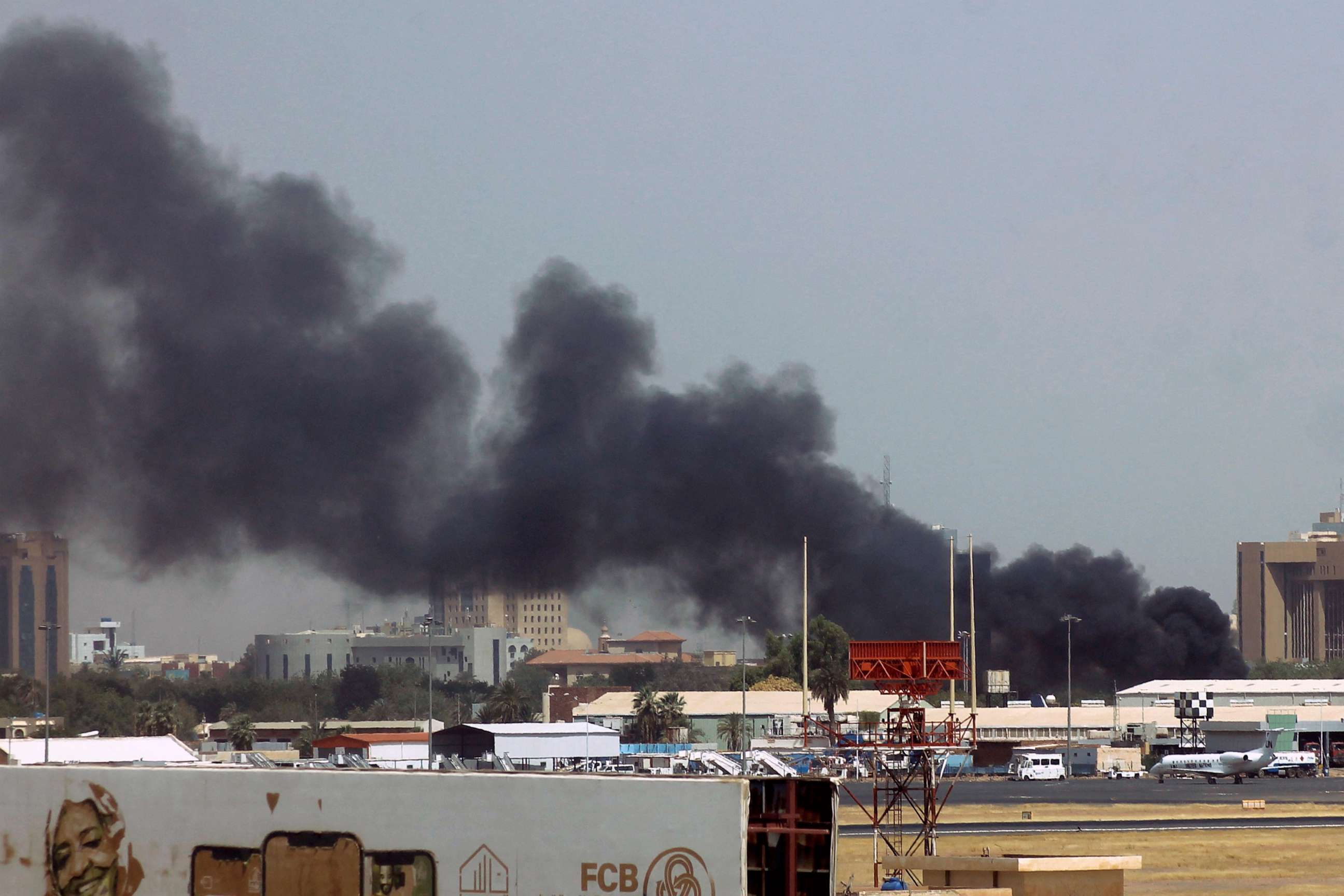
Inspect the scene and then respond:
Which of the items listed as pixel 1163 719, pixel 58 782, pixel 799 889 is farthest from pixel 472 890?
pixel 1163 719

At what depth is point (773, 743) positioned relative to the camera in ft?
368

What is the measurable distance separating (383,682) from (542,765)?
93.4m

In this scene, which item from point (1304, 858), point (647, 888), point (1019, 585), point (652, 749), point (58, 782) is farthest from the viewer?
point (1019, 585)

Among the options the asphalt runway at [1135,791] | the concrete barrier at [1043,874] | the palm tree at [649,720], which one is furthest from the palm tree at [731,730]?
the concrete barrier at [1043,874]

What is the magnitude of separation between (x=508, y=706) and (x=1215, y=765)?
190 ft

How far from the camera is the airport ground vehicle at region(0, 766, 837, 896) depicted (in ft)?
49.6

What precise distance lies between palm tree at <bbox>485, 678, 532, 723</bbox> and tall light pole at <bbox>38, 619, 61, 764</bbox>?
110ft

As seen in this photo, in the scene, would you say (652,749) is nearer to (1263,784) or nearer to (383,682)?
(1263,784)

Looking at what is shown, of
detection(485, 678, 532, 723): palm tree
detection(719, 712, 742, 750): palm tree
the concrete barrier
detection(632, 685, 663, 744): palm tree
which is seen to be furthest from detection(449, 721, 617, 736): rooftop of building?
the concrete barrier

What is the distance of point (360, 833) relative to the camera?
15.8 m

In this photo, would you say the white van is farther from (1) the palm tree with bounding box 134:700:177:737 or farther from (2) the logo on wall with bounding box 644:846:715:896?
(2) the logo on wall with bounding box 644:846:715:896

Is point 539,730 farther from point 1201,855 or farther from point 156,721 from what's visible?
point 1201,855

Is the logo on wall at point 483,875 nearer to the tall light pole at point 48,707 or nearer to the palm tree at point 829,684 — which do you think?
the tall light pole at point 48,707

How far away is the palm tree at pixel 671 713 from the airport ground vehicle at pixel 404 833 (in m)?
108
